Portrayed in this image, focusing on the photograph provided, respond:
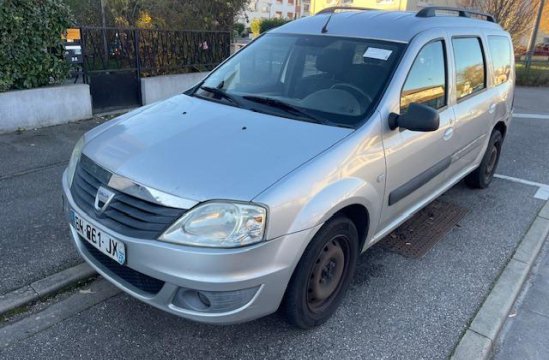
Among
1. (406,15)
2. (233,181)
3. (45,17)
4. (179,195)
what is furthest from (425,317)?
(45,17)

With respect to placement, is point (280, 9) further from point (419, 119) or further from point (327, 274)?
point (327, 274)

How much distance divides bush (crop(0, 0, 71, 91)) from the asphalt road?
2.85 meters

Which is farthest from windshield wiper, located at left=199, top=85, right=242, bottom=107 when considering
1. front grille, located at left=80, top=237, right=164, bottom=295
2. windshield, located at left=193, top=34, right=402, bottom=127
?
front grille, located at left=80, top=237, right=164, bottom=295

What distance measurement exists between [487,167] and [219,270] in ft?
13.0

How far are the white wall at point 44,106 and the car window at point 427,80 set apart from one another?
208 inches

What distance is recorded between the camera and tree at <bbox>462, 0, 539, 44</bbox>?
16312mm

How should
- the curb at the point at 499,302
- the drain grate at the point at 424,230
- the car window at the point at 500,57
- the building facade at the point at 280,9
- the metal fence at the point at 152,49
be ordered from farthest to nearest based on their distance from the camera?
the building facade at the point at 280,9, the metal fence at the point at 152,49, the car window at the point at 500,57, the drain grate at the point at 424,230, the curb at the point at 499,302

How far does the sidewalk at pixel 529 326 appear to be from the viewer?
8.72ft

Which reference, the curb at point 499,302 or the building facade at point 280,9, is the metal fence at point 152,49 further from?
the building facade at point 280,9

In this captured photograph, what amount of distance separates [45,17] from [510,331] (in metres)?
6.45

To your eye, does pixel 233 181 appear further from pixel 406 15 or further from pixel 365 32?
pixel 406 15

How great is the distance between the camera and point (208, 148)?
2449mm

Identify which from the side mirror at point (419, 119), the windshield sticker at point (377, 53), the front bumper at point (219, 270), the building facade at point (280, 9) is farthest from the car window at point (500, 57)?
the building facade at point (280, 9)

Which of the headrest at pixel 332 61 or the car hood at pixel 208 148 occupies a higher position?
the headrest at pixel 332 61
